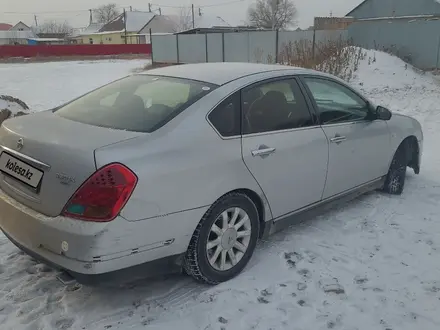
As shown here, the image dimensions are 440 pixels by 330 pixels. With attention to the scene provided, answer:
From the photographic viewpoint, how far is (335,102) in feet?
13.8

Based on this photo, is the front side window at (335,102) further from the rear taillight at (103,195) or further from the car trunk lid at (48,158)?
the rear taillight at (103,195)

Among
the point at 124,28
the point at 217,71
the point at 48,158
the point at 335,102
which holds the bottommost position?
the point at 48,158

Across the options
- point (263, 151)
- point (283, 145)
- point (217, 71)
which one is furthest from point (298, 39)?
point (263, 151)

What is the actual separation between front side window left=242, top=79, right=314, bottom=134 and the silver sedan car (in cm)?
1

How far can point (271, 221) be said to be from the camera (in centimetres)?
351

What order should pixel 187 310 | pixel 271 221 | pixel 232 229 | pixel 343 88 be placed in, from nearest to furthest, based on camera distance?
pixel 187 310, pixel 232 229, pixel 271 221, pixel 343 88

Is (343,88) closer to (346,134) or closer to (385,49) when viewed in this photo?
(346,134)

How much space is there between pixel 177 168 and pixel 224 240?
705mm

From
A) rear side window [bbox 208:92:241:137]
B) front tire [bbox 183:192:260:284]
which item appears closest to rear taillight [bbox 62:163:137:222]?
front tire [bbox 183:192:260:284]

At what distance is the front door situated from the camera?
155 inches

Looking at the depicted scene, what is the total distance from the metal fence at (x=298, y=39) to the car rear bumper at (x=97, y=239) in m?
14.5

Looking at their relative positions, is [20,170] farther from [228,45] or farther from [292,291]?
[228,45]

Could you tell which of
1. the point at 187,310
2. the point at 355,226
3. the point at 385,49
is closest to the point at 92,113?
the point at 187,310

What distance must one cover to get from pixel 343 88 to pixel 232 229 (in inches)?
79.4
